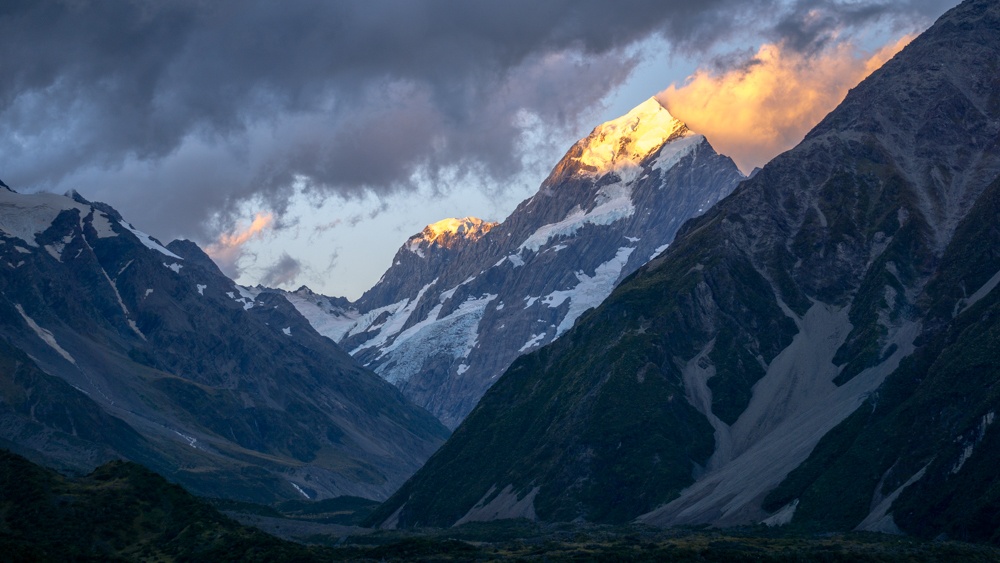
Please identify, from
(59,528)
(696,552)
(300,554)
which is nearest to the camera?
(59,528)

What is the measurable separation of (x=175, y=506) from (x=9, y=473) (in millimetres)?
22973

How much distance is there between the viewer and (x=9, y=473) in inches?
6624

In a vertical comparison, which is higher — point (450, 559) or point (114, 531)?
point (114, 531)

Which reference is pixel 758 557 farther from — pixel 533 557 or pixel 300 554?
pixel 300 554

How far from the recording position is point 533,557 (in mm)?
195625

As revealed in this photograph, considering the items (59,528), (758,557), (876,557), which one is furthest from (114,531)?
(876,557)

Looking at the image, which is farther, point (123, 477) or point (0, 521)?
point (123, 477)

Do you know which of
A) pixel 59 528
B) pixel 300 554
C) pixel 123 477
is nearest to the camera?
pixel 59 528

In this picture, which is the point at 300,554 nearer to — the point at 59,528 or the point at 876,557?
the point at 59,528

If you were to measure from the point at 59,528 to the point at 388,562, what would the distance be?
52.2 meters

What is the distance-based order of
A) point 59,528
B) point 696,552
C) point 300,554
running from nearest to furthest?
point 59,528, point 300,554, point 696,552

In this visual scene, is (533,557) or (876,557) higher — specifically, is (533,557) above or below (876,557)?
above

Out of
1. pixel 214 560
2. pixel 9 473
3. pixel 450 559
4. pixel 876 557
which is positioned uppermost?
pixel 9 473

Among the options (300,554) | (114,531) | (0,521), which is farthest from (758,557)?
(0,521)
